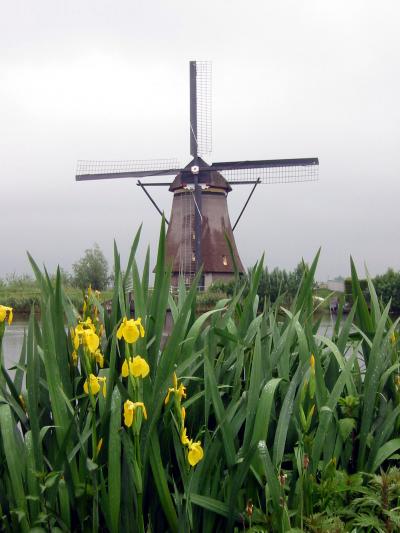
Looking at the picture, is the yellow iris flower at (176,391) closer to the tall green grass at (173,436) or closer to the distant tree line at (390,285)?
the tall green grass at (173,436)

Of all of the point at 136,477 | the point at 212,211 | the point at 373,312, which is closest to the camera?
the point at 136,477

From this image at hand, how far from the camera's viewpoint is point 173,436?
210 centimetres

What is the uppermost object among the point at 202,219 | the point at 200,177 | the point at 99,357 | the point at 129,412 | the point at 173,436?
the point at 200,177

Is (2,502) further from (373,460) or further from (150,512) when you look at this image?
(373,460)

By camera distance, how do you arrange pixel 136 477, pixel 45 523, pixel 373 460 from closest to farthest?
pixel 136 477 → pixel 45 523 → pixel 373 460

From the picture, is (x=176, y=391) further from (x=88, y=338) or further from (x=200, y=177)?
(x=200, y=177)

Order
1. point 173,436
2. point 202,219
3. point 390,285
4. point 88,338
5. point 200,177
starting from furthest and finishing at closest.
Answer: point 390,285
point 200,177
point 202,219
point 173,436
point 88,338

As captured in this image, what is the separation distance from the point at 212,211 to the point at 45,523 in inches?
1153

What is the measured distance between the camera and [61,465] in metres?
2.06

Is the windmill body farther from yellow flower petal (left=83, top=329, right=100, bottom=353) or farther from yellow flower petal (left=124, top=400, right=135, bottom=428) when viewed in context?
yellow flower petal (left=124, top=400, right=135, bottom=428)

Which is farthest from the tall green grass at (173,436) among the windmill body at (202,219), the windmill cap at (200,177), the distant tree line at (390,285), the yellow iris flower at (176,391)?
the distant tree line at (390,285)

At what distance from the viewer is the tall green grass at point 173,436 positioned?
2.01 meters

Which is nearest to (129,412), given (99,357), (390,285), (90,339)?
(90,339)

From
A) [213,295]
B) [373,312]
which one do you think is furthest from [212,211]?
[373,312]
